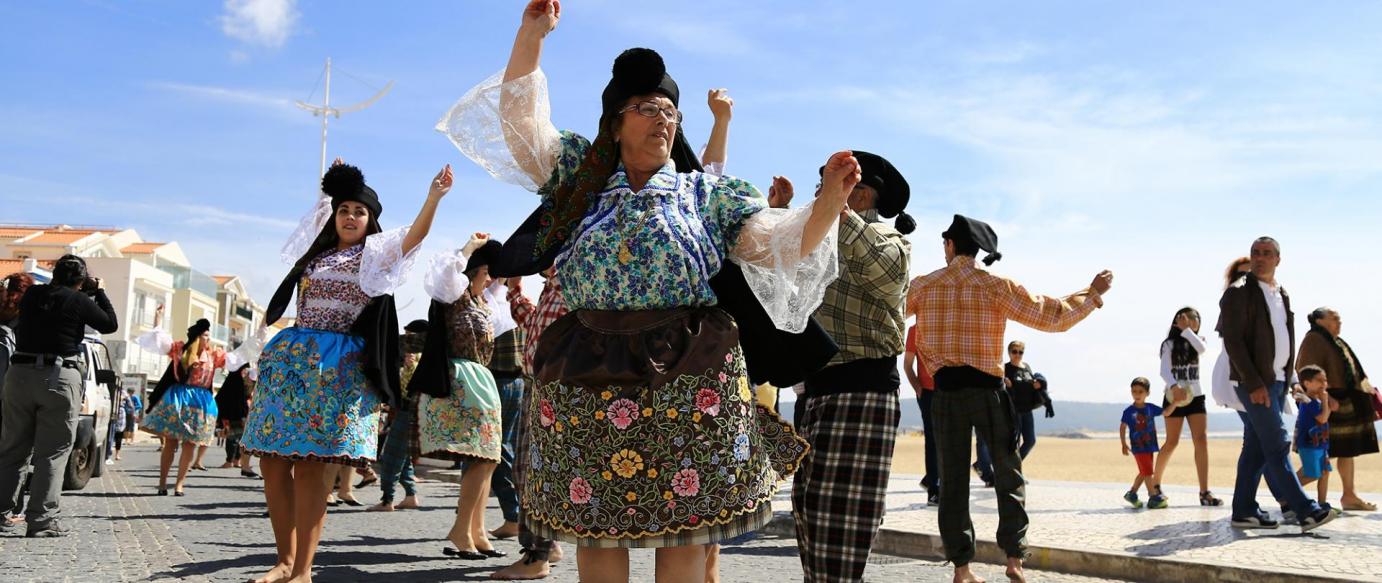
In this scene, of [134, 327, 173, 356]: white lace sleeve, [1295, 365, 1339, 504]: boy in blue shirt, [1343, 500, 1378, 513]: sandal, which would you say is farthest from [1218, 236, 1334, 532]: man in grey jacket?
[134, 327, 173, 356]: white lace sleeve

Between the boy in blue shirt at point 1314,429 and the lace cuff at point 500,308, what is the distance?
23.5 ft

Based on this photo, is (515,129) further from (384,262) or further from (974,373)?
(974,373)

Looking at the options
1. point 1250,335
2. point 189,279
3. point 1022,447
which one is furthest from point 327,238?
point 189,279

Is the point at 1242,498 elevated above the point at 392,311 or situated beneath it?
situated beneath

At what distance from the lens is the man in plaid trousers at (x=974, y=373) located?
616 centimetres

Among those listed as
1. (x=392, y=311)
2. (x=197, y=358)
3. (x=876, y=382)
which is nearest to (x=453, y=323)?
Result: (x=392, y=311)

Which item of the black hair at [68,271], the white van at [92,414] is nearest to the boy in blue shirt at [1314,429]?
the black hair at [68,271]

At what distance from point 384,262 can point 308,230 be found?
2.65ft

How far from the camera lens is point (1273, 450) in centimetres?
842

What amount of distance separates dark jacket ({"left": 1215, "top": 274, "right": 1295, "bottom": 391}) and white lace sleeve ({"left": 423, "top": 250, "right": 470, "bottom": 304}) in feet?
18.4

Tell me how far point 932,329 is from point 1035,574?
202 cm

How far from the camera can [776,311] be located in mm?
3498

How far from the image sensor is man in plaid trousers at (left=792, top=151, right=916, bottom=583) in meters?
4.57

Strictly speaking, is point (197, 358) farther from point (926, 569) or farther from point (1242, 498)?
point (1242, 498)
